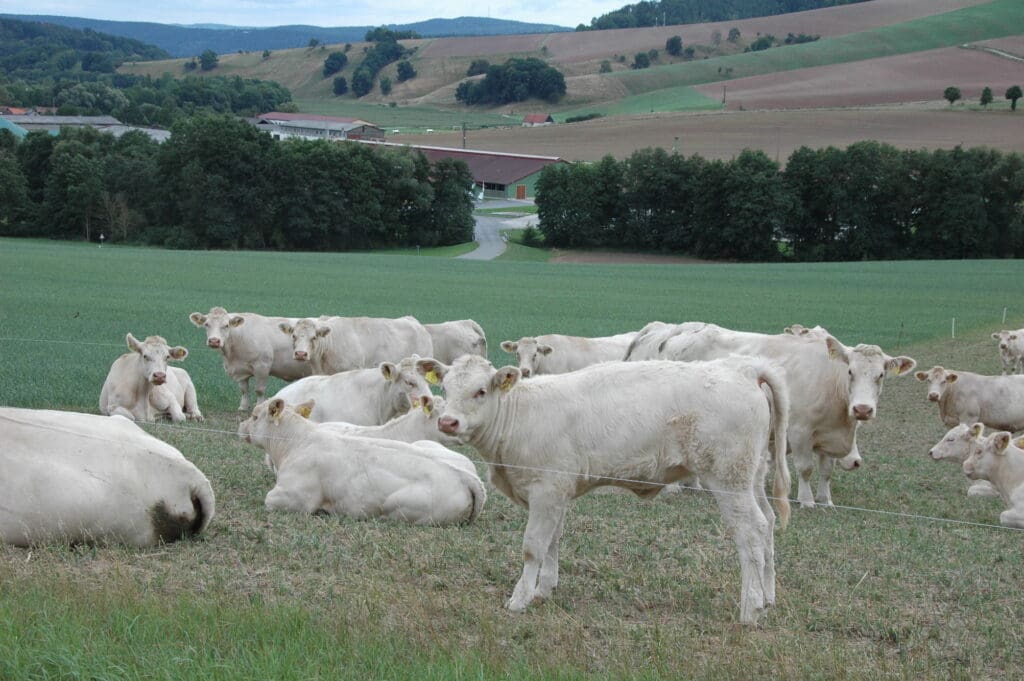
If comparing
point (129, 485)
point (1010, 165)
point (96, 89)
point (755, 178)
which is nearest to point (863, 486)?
point (129, 485)

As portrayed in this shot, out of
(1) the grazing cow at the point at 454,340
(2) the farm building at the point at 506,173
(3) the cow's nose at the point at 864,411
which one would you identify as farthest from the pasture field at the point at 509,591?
(2) the farm building at the point at 506,173

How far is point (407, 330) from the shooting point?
67.6 feet

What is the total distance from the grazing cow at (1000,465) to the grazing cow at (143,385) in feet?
36.3

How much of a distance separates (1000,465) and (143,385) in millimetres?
11946

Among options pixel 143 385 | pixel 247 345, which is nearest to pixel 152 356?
pixel 143 385

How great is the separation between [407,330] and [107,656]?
48.6 feet

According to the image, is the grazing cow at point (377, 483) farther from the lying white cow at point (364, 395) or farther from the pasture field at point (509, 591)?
the lying white cow at point (364, 395)

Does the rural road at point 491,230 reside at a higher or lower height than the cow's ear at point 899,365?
lower

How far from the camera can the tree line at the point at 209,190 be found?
75.3m

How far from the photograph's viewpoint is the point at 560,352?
20.2 m

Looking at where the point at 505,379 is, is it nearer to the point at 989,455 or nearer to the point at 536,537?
the point at 536,537

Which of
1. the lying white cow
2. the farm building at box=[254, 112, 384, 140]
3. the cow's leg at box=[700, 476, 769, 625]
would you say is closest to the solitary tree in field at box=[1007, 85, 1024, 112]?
the farm building at box=[254, 112, 384, 140]

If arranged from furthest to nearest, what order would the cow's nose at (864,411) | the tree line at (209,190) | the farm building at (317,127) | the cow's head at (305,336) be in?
the farm building at (317,127) < the tree line at (209,190) < the cow's head at (305,336) < the cow's nose at (864,411)

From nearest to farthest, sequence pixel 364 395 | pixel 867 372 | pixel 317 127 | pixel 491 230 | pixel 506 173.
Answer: pixel 867 372
pixel 364 395
pixel 491 230
pixel 506 173
pixel 317 127
